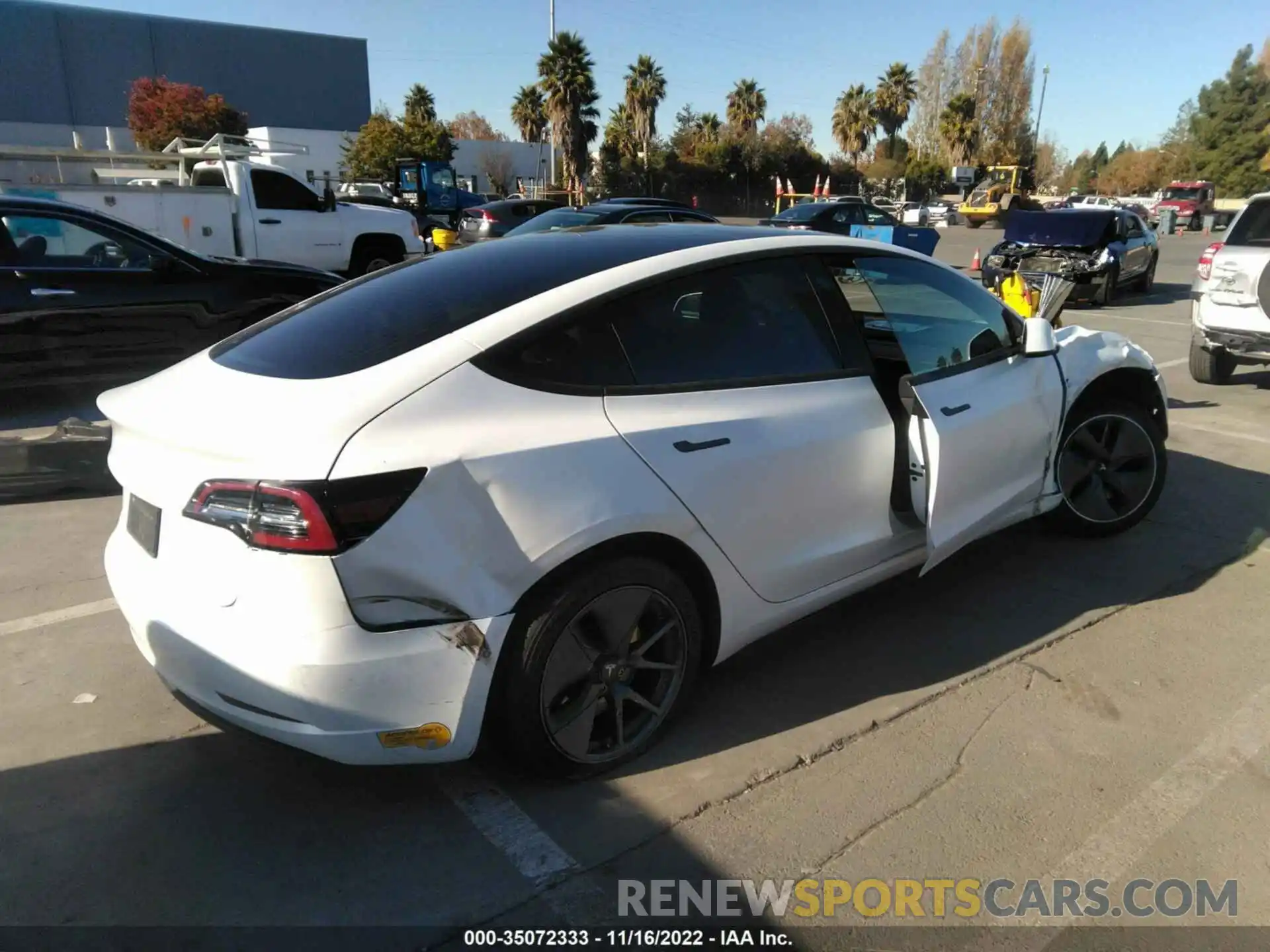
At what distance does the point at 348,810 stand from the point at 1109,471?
3987 mm

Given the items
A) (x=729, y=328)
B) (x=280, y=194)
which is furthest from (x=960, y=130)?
(x=729, y=328)

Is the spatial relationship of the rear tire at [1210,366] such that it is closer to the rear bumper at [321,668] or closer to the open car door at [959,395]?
Answer: the open car door at [959,395]

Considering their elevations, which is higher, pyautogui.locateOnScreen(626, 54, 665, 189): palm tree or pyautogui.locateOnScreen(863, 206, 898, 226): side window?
pyautogui.locateOnScreen(626, 54, 665, 189): palm tree

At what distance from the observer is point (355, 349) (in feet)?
8.86

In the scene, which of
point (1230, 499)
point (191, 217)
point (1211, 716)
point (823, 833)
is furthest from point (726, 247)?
point (191, 217)

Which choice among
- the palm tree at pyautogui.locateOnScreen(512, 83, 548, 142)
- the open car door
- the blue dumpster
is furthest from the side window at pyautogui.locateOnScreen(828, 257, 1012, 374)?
the palm tree at pyautogui.locateOnScreen(512, 83, 548, 142)

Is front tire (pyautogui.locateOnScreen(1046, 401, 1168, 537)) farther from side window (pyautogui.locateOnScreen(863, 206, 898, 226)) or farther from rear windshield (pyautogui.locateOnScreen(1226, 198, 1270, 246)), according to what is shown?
side window (pyautogui.locateOnScreen(863, 206, 898, 226))

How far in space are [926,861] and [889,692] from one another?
3.03 feet

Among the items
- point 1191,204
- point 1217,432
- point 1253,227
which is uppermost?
point 1191,204

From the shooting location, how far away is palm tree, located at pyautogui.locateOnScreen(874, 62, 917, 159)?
68.2 metres

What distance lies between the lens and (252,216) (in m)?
12.1

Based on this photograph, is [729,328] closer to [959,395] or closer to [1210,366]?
[959,395]

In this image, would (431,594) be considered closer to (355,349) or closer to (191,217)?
(355,349)

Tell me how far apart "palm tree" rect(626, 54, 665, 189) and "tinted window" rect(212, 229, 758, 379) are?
5447 cm
